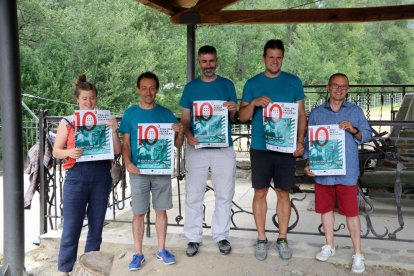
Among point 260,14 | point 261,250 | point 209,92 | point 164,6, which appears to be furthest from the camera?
point 260,14

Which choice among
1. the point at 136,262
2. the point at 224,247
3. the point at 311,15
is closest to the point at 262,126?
the point at 224,247

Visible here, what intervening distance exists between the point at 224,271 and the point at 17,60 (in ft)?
7.12

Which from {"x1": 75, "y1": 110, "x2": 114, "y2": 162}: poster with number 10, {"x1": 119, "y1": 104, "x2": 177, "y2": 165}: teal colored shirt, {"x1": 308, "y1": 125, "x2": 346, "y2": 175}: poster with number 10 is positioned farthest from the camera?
{"x1": 119, "y1": 104, "x2": 177, "y2": 165}: teal colored shirt

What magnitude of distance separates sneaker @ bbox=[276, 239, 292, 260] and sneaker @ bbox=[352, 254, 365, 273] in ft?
1.58

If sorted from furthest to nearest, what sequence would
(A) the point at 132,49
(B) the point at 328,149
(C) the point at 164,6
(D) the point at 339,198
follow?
(A) the point at 132,49 < (C) the point at 164,6 < (D) the point at 339,198 < (B) the point at 328,149

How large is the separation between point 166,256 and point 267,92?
1.46 m

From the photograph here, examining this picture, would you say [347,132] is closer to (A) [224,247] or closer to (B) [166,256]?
(A) [224,247]

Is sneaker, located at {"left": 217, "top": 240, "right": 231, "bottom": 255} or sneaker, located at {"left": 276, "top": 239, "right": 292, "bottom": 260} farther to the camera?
sneaker, located at {"left": 217, "top": 240, "right": 231, "bottom": 255}

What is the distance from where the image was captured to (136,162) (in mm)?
3602

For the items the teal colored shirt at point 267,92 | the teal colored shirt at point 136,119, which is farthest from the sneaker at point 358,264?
the teal colored shirt at point 136,119

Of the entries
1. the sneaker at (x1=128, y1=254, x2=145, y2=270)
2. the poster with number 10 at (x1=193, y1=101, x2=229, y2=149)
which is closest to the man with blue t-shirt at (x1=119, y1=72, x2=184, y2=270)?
the sneaker at (x1=128, y1=254, x2=145, y2=270)

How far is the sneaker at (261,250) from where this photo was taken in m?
3.79

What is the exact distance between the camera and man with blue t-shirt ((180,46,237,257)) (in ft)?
12.1

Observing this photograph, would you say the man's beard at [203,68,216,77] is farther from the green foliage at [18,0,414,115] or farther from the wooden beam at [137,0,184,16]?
the green foliage at [18,0,414,115]
